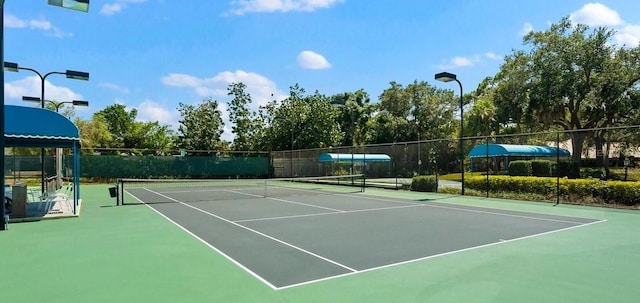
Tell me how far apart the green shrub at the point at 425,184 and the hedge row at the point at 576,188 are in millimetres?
→ 1994

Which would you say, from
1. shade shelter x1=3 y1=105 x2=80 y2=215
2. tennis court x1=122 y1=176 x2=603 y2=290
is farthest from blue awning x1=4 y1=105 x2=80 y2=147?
tennis court x1=122 y1=176 x2=603 y2=290

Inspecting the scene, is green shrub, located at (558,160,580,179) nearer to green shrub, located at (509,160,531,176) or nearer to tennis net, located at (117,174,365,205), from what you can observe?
green shrub, located at (509,160,531,176)

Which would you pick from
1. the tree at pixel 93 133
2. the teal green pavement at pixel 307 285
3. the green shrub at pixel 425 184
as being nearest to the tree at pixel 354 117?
the tree at pixel 93 133

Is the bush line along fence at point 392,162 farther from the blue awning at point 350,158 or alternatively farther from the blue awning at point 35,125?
the blue awning at point 35,125

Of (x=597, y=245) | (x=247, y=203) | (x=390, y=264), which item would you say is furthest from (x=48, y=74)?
(x=597, y=245)

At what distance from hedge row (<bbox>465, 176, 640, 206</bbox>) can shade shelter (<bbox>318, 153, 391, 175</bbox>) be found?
37.2ft

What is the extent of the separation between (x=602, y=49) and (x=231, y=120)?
30104mm

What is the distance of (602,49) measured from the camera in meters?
27.1

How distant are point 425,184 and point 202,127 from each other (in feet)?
84.5

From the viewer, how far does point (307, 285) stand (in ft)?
16.6

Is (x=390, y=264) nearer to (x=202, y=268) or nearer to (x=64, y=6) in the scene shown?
(x=202, y=268)

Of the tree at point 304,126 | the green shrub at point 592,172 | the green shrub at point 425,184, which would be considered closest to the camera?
the green shrub at point 592,172

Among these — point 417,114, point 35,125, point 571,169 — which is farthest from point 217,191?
point 417,114

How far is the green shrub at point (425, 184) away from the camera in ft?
63.6
